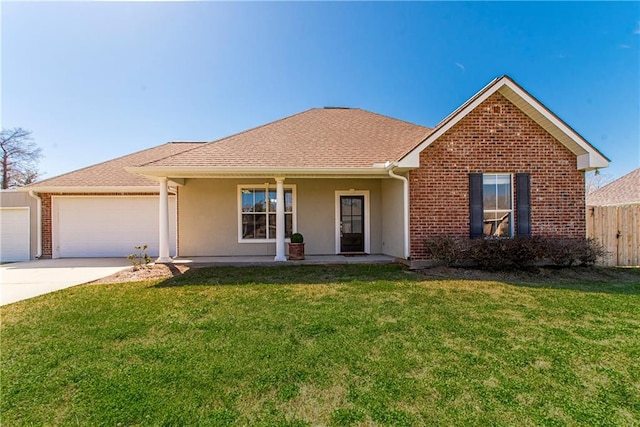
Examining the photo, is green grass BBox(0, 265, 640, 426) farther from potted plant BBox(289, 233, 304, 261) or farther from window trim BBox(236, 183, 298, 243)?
window trim BBox(236, 183, 298, 243)

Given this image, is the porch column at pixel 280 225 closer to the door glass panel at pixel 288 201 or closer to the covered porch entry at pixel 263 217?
the covered porch entry at pixel 263 217

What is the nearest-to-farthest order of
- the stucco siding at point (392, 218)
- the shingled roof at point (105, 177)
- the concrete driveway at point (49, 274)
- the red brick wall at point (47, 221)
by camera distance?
1. the concrete driveway at point (49, 274)
2. the stucco siding at point (392, 218)
3. the shingled roof at point (105, 177)
4. the red brick wall at point (47, 221)

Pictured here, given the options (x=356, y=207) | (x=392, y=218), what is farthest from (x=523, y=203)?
(x=356, y=207)

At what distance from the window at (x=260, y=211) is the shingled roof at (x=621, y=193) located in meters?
15.8

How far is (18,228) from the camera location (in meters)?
11.8

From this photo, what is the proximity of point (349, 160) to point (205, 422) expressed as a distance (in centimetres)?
779

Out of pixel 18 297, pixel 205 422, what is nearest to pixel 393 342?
pixel 205 422

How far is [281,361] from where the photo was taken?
10.5 feet

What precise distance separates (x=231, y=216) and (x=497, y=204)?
852 centimetres

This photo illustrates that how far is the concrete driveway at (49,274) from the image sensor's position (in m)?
→ 6.47

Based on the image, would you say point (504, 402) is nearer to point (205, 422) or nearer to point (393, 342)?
point (393, 342)

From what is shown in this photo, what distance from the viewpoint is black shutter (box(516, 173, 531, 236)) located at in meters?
8.37

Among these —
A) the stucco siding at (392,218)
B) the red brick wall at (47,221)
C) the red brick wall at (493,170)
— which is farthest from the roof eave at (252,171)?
the red brick wall at (47,221)

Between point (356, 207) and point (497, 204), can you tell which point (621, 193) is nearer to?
point (497, 204)
